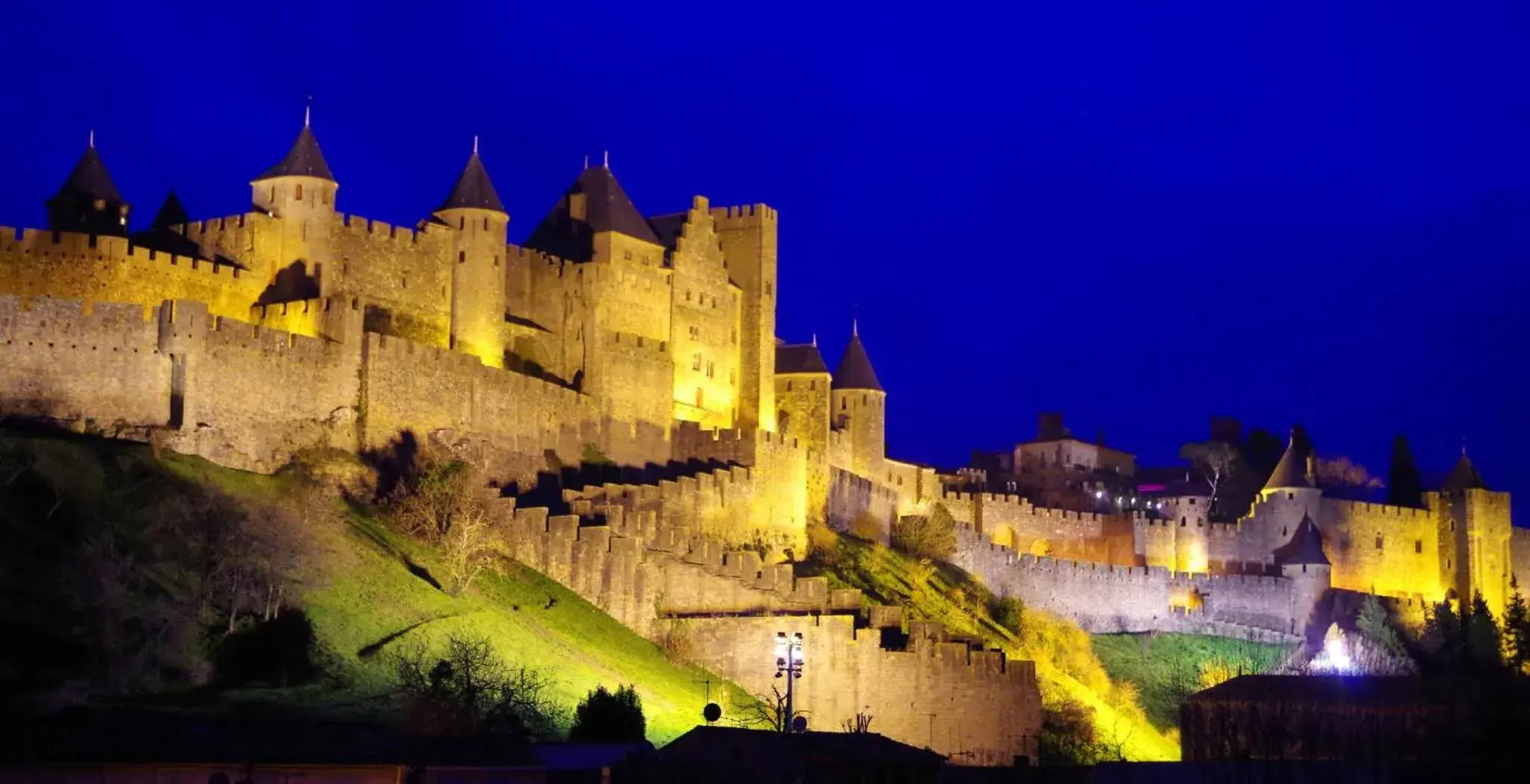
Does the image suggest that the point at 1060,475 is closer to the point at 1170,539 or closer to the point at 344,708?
the point at 1170,539

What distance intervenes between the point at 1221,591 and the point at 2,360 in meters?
49.1

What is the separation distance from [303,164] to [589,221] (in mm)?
12253

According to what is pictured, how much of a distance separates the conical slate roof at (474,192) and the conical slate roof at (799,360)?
49.8 ft

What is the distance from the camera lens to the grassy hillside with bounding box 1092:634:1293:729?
262 ft

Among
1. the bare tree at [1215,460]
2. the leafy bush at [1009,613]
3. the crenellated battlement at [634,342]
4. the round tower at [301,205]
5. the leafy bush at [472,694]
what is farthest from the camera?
the bare tree at [1215,460]

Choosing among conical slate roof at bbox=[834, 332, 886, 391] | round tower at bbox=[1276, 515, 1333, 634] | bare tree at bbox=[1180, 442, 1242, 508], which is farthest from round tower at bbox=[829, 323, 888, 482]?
bare tree at bbox=[1180, 442, 1242, 508]

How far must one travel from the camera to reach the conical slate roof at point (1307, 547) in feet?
306

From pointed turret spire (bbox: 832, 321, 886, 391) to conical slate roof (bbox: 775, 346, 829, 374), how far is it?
1.27m

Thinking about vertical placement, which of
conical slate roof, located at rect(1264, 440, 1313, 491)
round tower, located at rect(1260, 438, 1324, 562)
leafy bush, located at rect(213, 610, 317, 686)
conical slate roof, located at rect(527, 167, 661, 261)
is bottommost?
leafy bush, located at rect(213, 610, 317, 686)

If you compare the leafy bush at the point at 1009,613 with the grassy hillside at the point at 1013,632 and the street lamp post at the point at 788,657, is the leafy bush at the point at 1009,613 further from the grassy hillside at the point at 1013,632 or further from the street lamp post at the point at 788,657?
the street lamp post at the point at 788,657

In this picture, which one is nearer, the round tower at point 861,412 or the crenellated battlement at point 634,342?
the crenellated battlement at point 634,342

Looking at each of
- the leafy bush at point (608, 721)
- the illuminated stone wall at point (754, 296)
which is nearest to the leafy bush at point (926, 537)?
the illuminated stone wall at point (754, 296)

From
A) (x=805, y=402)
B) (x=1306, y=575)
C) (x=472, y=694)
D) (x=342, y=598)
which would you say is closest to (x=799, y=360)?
(x=805, y=402)

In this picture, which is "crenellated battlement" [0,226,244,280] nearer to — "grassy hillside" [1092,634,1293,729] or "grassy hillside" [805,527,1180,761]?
"grassy hillside" [805,527,1180,761]
